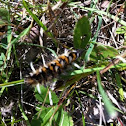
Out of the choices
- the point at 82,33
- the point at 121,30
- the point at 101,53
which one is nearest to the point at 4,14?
the point at 82,33

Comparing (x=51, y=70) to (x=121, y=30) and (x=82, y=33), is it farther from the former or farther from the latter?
(x=121, y=30)

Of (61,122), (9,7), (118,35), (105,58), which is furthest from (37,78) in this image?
(118,35)

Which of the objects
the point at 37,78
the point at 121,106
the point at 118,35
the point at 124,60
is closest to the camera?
the point at 37,78

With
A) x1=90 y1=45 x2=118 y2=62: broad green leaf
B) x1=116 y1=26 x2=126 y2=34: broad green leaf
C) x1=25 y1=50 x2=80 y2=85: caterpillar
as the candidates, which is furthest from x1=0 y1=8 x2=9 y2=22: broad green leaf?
x1=116 y1=26 x2=126 y2=34: broad green leaf

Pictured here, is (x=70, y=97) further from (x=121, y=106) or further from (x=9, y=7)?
(x=9, y=7)

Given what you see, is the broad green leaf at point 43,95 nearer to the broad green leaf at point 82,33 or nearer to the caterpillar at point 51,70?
the caterpillar at point 51,70

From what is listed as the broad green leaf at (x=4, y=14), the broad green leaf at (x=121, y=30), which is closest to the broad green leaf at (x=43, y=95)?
the broad green leaf at (x=4, y=14)
